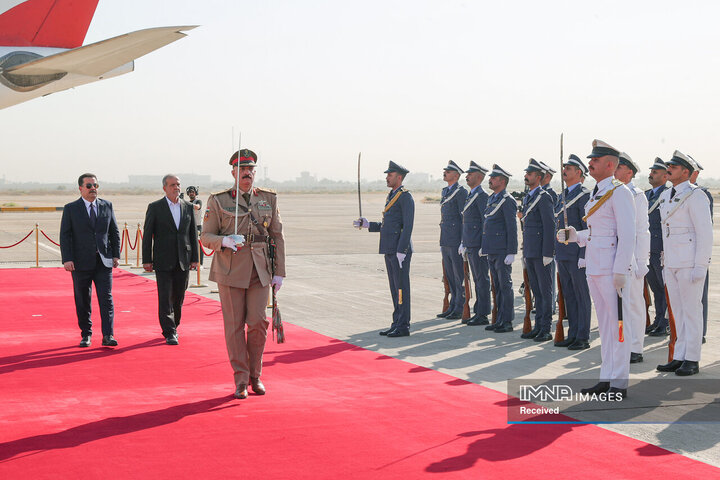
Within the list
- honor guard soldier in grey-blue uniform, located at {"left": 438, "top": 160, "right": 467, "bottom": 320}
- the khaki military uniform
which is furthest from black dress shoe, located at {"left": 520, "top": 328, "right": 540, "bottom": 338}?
the khaki military uniform

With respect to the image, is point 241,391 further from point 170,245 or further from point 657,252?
point 657,252

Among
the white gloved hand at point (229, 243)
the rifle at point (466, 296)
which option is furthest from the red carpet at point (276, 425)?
the rifle at point (466, 296)

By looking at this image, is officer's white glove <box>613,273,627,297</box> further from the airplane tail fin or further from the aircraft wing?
the airplane tail fin

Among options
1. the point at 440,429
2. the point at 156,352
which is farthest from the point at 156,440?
the point at 156,352

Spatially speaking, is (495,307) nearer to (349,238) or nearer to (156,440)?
(156,440)

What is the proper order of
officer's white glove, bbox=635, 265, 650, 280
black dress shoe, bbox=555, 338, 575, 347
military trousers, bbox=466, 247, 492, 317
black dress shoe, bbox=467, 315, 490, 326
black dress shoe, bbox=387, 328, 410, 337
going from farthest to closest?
military trousers, bbox=466, 247, 492, 317 < black dress shoe, bbox=467, 315, 490, 326 < black dress shoe, bbox=387, 328, 410, 337 < black dress shoe, bbox=555, 338, 575, 347 < officer's white glove, bbox=635, 265, 650, 280

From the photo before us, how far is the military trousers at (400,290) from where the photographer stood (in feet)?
30.5

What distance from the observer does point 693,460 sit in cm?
468

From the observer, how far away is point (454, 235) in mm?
10906

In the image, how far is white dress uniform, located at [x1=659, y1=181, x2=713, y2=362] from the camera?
724 centimetres

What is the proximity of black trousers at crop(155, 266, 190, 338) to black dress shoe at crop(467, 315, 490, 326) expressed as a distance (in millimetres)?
3616

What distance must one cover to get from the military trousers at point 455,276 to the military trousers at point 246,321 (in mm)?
4632

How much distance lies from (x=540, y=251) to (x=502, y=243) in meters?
0.65

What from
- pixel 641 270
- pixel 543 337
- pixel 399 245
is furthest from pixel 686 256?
pixel 399 245
